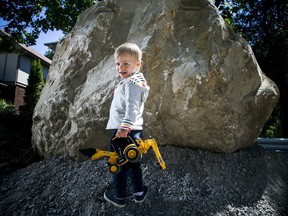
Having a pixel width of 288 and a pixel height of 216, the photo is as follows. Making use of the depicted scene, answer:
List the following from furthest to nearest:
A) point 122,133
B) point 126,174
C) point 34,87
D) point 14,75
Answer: point 14,75
point 34,87
point 126,174
point 122,133

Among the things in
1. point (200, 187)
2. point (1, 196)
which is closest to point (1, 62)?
point (1, 196)

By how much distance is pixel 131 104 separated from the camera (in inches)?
94.0

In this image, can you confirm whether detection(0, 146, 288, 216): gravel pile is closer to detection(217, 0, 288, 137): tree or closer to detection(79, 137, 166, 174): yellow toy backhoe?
detection(79, 137, 166, 174): yellow toy backhoe

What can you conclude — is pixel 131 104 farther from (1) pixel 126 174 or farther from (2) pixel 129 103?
(1) pixel 126 174

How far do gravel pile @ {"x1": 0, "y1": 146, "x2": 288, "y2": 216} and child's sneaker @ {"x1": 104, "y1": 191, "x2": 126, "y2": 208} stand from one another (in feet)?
0.21

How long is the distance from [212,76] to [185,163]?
1.23 m

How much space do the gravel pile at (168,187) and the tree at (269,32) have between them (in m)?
7.23

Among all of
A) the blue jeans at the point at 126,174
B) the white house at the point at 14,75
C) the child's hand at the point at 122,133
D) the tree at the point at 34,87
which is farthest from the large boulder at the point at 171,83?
the white house at the point at 14,75

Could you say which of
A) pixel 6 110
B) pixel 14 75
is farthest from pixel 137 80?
pixel 14 75

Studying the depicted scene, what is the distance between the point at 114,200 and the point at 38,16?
10.5 m

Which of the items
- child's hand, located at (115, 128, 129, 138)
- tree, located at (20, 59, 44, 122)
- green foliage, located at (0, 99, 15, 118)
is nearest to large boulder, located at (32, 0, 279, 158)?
child's hand, located at (115, 128, 129, 138)

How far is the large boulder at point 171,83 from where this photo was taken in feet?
11.4

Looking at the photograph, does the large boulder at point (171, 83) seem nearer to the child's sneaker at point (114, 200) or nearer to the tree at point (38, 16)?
the child's sneaker at point (114, 200)

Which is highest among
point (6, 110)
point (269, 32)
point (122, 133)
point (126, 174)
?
point (269, 32)
